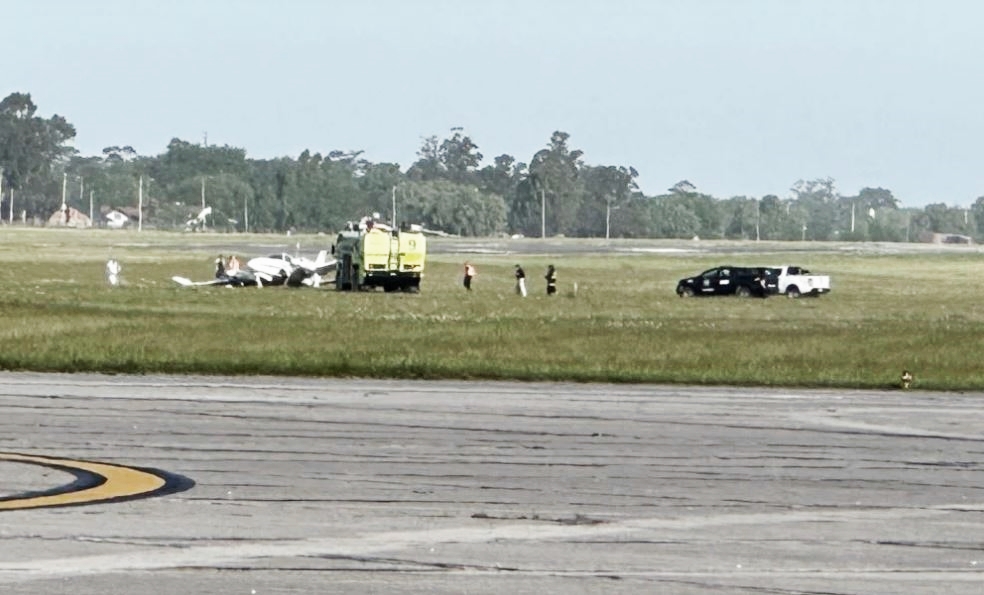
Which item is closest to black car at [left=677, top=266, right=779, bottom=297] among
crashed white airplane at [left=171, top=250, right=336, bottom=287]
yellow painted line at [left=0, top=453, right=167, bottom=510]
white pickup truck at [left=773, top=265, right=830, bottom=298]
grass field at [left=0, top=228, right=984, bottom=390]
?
white pickup truck at [left=773, top=265, right=830, bottom=298]

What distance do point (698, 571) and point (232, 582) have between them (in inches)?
118

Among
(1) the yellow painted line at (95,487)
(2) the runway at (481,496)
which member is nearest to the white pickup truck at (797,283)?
(2) the runway at (481,496)

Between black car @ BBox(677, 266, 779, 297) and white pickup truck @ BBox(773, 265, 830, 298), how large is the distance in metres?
0.54

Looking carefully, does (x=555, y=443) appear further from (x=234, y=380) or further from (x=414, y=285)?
(x=414, y=285)

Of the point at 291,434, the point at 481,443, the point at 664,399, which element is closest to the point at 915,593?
the point at 481,443

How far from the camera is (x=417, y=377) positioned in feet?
101

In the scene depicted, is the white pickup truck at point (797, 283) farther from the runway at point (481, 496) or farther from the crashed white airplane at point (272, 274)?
the runway at point (481, 496)

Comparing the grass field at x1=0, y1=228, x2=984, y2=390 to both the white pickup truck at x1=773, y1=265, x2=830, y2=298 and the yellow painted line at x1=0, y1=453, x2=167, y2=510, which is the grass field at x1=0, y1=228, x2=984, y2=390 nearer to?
the white pickup truck at x1=773, y1=265, x2=830, y2=298

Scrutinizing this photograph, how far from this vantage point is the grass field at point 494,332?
105ft

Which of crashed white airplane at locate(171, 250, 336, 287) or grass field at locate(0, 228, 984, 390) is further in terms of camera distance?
crashed white airplane at locate(171, 250, 336, 287)

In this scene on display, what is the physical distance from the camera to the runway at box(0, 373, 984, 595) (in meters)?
12.0

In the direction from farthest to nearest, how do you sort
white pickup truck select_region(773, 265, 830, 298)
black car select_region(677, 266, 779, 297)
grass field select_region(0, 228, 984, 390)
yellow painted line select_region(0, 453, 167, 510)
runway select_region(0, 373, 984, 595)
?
white pickup truck select_region(773, 265, 830, 298) → black car select_region(677, 266, 779, 297) → grass field select_region(0, 228, 984, 390) → yellow painted line select_region(0, 453, 167, 510) → runway select_region(0, 373, 984, 595)

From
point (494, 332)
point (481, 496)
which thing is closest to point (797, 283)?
point (494, 332)

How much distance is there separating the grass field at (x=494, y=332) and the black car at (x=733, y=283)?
231 cm
